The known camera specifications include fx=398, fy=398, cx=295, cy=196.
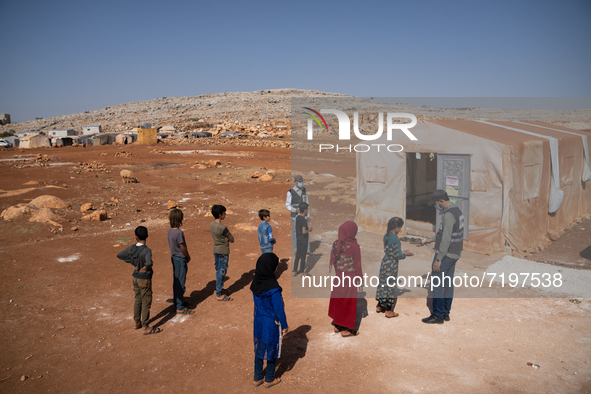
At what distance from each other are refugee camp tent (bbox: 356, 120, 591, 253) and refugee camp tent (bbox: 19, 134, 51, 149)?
129ft

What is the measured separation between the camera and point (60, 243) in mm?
10000

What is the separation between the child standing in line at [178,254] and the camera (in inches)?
234

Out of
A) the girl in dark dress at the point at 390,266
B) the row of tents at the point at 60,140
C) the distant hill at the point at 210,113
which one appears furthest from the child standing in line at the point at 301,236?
the distant hill at the point at 210,113

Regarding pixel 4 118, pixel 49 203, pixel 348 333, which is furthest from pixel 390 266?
pixel 4 118

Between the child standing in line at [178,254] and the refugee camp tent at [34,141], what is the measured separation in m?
40.7

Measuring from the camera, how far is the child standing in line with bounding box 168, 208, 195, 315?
19.5 ft

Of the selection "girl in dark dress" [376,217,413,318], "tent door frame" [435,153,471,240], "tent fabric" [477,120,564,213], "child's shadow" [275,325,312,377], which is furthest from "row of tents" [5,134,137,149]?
"girl in dark dress" [376,217,413,318]

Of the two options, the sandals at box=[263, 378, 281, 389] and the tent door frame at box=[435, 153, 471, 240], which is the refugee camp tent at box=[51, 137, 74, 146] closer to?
the tent door frame at box=[435, 153, 471, 240]

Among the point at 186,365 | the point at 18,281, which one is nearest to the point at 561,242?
the point at 186,365

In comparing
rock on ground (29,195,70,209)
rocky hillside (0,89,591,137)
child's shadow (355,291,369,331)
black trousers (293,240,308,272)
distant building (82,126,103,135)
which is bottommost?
child's shadow (355,291,369,331)

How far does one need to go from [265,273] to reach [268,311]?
1.45 ft

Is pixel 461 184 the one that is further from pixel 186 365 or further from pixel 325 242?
pixel 186 365

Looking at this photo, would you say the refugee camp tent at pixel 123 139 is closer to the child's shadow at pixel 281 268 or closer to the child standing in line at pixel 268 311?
the child's shadow at pixel 281 268

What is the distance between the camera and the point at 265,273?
4051 mm
